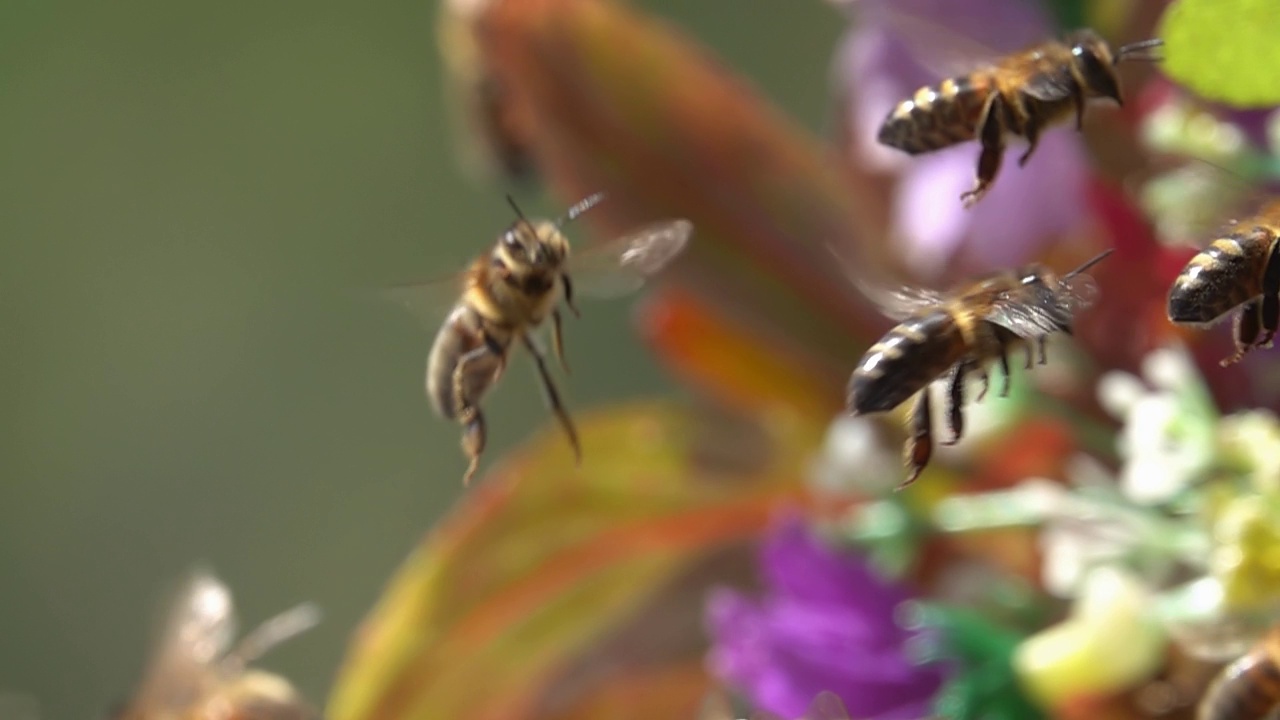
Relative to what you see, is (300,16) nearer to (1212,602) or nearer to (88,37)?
(88,37)

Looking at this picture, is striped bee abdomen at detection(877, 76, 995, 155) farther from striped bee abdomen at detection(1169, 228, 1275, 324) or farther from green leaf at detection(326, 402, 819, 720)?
green leaf at detection(326, 402, 819, 720)

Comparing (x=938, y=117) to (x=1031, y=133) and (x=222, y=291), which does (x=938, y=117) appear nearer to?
(x=1031, y=133)

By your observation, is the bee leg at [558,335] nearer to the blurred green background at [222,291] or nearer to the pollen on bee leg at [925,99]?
the pollen on bee leg at [925,99]

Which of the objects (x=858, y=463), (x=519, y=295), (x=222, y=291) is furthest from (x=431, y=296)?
(x=222, y=291)

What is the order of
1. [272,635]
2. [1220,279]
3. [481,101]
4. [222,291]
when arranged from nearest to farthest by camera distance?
[1220,279]
[272,635]
[481,101]
[222,291]

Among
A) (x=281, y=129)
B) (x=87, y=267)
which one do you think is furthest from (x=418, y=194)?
(x=87, y=267)

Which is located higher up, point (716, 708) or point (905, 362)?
point (905, 362)

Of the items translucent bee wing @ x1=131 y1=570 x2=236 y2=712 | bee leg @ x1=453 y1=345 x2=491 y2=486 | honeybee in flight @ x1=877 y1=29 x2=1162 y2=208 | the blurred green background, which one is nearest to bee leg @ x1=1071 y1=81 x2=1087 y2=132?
honeybee in flight @ x1=877 y1=29 x2=1162 y2=208
